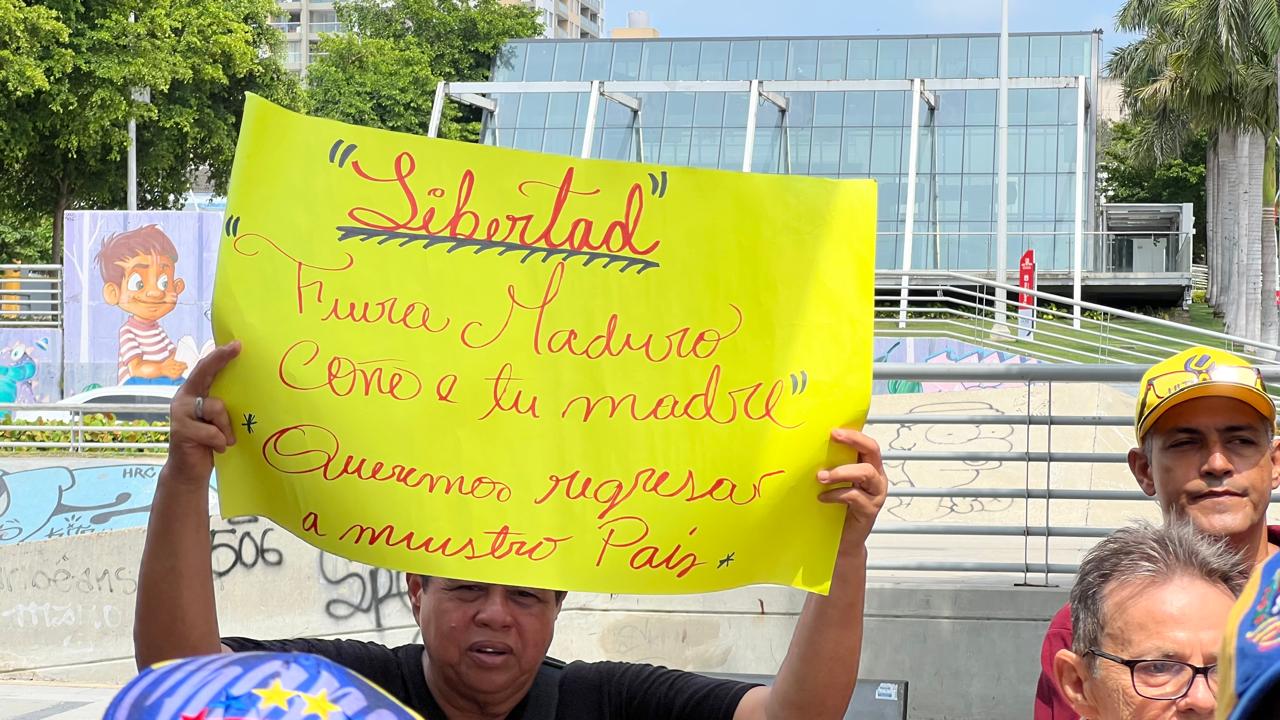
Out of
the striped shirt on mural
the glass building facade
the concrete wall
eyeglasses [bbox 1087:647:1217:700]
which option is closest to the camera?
eyeglasses [bbox 1087:647:1217:700]

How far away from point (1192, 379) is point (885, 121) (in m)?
34.7

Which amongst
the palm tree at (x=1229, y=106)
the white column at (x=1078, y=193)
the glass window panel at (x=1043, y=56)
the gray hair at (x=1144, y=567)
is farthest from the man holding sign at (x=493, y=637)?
the glass window panel at (x=1043, y=56)

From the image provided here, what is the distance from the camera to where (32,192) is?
3191 centimetres

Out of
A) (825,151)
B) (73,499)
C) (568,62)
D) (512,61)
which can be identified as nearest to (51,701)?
(73,499)

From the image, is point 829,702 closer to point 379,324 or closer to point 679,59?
point 379,324

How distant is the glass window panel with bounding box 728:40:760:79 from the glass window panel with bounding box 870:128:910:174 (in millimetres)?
5413

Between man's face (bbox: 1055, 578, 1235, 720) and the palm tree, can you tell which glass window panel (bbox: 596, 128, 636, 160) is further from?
man's face (bbox: 1055, 578, 1235, 720)

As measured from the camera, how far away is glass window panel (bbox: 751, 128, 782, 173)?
36594mm

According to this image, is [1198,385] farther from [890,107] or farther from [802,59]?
[802,59]

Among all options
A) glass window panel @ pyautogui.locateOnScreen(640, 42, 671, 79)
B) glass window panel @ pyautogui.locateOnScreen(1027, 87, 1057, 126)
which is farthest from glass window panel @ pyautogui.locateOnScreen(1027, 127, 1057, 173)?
glass window panel @ pyautogui.locateOnScreen(640, 42, 671, 79)

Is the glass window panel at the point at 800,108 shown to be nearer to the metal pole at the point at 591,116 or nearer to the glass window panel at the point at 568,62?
the metal pole at the point at 591,116

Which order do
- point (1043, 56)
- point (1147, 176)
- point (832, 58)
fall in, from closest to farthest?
point (1043, 56), point (832, 58), point (1147, 176)

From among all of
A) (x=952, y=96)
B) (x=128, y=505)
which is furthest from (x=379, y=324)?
(x=952, y=96)

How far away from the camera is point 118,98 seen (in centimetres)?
2900
